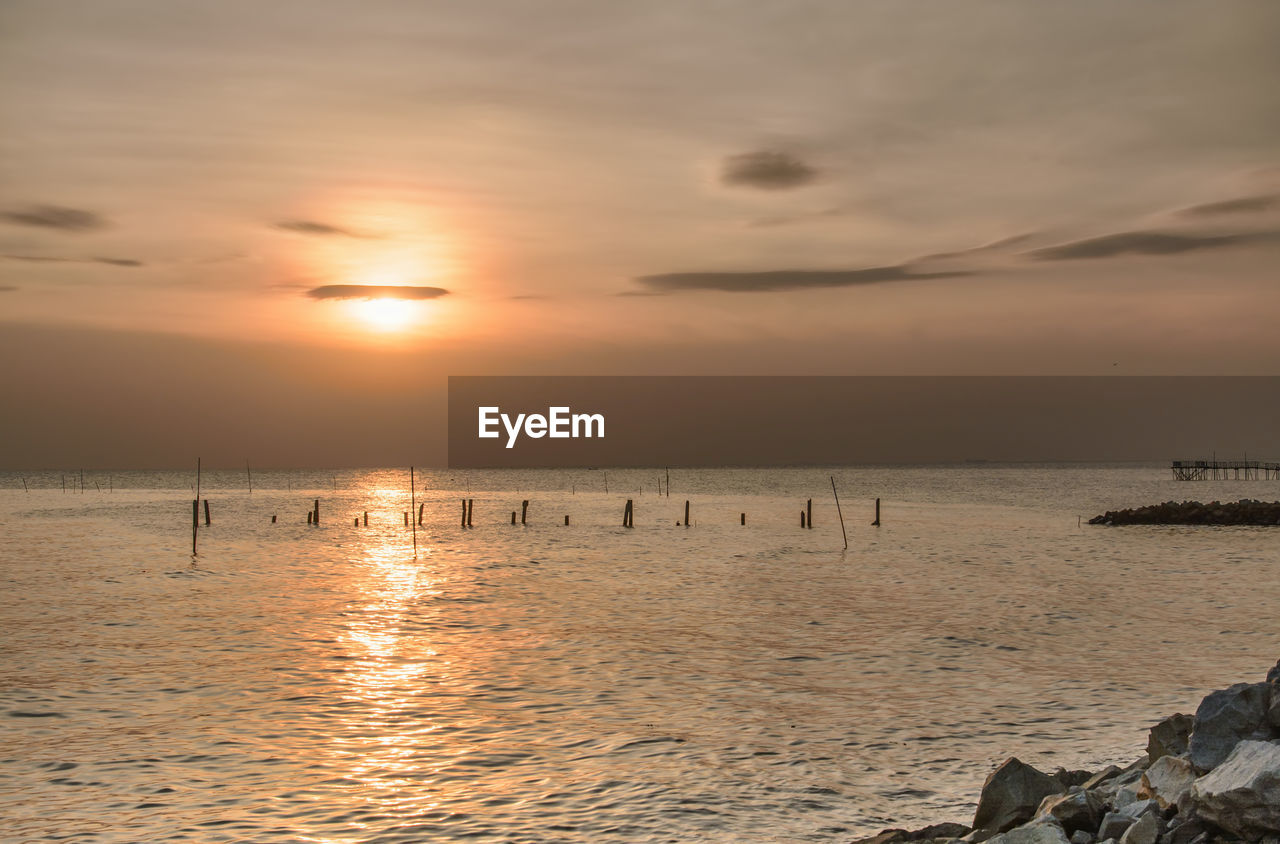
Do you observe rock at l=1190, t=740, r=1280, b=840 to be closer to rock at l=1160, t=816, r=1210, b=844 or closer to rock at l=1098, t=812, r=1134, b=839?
rock at l=1160, t=816, r=1210, b=844

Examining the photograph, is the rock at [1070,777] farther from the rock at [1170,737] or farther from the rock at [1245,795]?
the rock at [1245,795]

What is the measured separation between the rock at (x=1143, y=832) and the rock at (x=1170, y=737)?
2.17 m

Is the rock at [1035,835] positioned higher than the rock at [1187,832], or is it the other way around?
the rock at [1187,832]

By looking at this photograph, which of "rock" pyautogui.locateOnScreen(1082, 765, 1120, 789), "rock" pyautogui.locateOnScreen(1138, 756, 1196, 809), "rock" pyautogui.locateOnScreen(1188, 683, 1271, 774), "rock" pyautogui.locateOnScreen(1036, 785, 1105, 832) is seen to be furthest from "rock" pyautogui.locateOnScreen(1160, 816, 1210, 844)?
"rock" pyautogui.locateOnScreen(1082, 765, 1120, 789)

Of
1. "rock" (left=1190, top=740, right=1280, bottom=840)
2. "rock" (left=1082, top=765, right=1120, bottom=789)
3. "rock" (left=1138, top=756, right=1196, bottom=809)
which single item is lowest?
"rock" (left=1082, top=765, right=1120, bottom=789)

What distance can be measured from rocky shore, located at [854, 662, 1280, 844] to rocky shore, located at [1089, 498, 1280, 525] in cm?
5330

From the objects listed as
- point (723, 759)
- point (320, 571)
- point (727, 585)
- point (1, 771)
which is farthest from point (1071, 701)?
point (320, 571)

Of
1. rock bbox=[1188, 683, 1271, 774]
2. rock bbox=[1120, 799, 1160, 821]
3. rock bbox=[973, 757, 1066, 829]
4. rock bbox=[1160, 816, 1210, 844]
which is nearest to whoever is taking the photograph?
rock bbox=[1160, 816, 1210, 844]

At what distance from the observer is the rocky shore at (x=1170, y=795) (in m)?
6.54

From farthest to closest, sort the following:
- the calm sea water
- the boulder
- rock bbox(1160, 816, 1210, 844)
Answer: the calm sea water → the boulder → rock bbox(1160, 816, 1210, 844)

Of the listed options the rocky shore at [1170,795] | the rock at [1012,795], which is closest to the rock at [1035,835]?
the rocky shore at [1170,795]

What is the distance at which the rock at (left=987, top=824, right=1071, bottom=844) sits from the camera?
6.95 metres

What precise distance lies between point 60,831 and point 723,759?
6687 mm

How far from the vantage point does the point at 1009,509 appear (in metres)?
77.0
